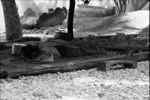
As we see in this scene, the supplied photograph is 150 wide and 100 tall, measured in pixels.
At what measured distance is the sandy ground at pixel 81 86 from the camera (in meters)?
4.16

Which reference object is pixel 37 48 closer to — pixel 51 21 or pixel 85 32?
pixel 85 32

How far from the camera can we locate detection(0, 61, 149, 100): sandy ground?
4.16 m

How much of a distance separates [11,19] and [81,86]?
14.5 ft

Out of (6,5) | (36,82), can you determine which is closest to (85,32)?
(6,5)

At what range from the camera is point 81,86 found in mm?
4680

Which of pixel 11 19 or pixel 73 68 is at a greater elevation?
pixel 11 19

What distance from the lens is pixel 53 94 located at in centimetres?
420

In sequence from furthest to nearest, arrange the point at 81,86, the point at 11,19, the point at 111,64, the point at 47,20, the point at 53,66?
1. the point at 47,20
2. the point at 11,19
3. the point at 111,64
4. the point at 53,66
5. the point at 81,86

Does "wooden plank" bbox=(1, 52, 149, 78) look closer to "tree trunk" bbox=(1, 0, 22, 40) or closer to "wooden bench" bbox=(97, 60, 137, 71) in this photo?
"wooden bench" bbox=(97, 60, 137, 71)

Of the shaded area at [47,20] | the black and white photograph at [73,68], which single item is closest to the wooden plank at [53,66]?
the black and white photograph at [73,68]

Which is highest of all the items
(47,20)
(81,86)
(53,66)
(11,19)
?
(11,19)

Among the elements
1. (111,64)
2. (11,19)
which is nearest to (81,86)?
(111,64)

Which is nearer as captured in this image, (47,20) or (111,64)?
(111,64)

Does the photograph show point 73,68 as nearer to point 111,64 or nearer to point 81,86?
point 111,64
